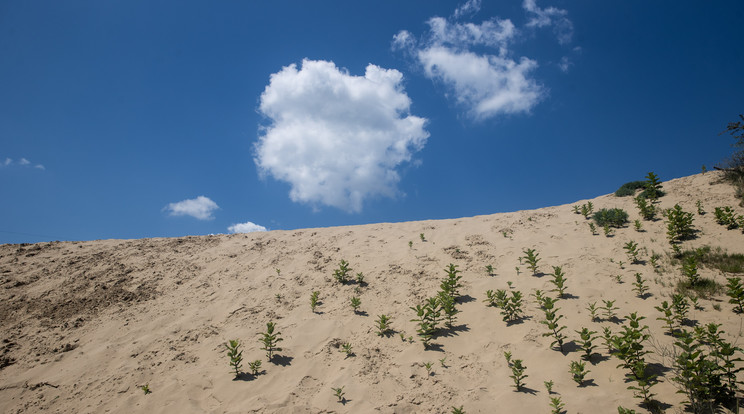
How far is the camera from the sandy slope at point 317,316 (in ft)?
20.4

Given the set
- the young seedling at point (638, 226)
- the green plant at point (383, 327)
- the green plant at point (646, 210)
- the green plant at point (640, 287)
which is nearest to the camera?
the green plant at point (640, 287)

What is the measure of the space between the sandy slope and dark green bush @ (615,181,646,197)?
62 centimetres

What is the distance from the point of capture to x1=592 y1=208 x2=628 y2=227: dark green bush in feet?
38.4

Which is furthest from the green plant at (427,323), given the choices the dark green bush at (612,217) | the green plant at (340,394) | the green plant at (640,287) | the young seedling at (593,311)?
the dark green bush at (612,217)

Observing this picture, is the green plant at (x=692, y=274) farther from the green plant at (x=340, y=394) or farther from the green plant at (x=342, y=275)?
the green plant at (x=342, y=275)

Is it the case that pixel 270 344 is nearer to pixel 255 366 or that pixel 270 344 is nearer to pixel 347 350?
pixel 255 366

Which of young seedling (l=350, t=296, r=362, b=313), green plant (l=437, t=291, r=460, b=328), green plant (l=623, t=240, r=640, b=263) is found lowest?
green plant (l=437, t=291, r=460, b=328)

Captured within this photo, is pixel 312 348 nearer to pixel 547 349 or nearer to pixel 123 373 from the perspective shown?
pixel 123 373

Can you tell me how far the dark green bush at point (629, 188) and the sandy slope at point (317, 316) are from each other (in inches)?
24.4

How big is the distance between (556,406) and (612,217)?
9.09m

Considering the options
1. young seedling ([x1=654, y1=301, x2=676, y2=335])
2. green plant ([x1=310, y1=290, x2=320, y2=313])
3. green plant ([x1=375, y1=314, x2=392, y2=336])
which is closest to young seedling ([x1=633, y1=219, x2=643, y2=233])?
young seedling ([x1=654, y1=301, x2=676, y2=335])

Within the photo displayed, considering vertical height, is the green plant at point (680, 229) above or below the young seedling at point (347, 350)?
above

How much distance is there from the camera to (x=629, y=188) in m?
14.5

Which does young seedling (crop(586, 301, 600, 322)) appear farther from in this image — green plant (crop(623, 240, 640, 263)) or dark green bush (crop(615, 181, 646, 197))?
dark green bush (crop(615, 181, 646, 197))
